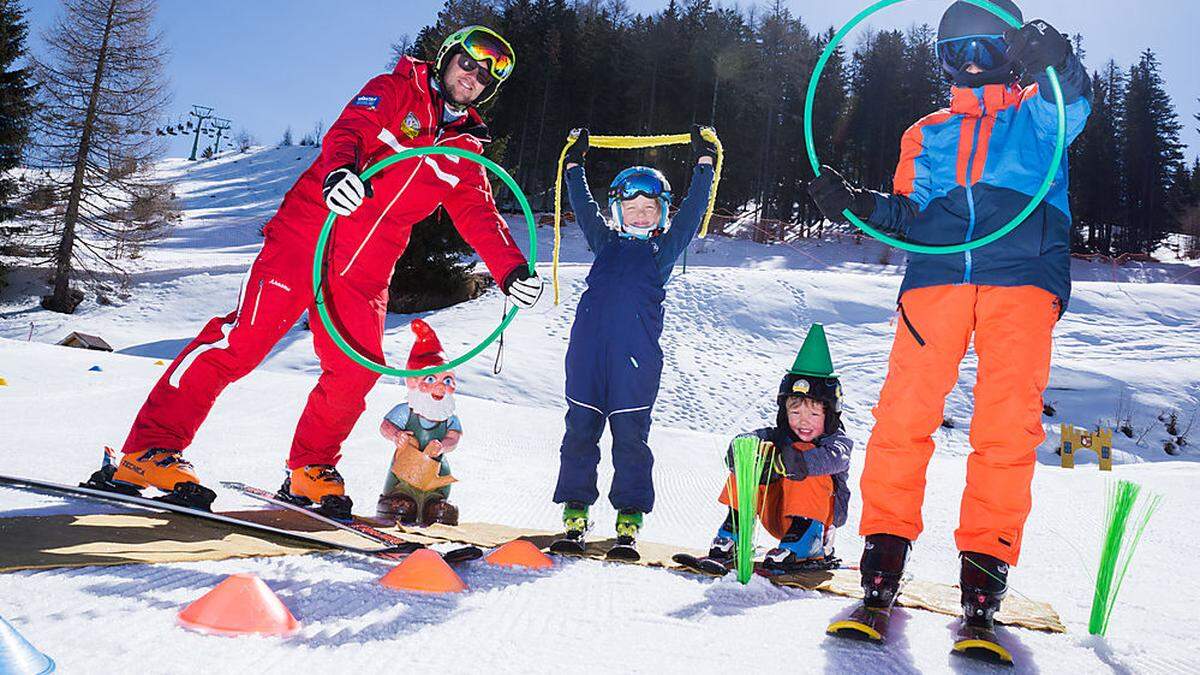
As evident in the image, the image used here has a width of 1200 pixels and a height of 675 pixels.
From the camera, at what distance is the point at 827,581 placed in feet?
9.19

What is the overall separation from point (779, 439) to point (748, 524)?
78 centimetres

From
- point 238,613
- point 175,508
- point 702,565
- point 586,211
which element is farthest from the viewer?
point 586,211

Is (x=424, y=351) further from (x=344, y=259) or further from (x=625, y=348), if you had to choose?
(x=625, y=348)

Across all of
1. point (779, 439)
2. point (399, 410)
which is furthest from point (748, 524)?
point (399, 410)

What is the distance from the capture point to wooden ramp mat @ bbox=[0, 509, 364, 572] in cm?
197

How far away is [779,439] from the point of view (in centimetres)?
341

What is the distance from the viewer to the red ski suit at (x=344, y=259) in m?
3.20

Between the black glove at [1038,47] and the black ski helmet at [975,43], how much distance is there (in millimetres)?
97

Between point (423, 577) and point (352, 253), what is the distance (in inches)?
67.3

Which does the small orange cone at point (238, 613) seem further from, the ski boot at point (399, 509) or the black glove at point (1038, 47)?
the black glove at point (1038, 47)

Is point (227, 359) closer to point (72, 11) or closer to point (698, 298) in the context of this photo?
point (698, 298)

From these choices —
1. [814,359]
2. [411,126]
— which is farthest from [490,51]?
[814,359]

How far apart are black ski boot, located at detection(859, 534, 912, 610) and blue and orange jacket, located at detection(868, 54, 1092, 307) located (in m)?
0.79

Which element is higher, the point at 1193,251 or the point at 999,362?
the point at 1193,251
